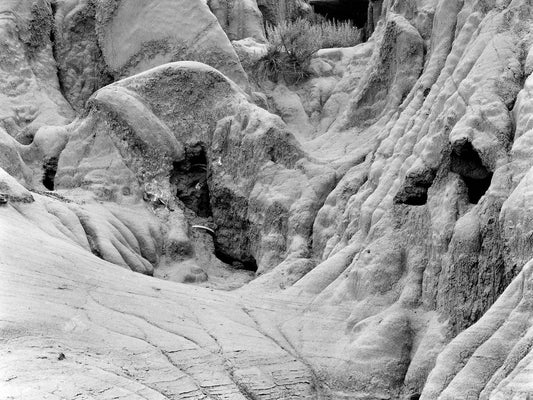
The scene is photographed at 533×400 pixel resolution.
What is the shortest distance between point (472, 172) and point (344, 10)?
12366mm

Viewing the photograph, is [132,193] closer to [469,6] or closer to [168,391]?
[469,6]

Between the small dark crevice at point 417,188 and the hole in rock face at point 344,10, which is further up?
the small dark crevice at point 417,188

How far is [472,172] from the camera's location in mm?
8828

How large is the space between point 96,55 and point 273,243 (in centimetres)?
590

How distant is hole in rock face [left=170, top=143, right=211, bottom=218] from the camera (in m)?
13.8

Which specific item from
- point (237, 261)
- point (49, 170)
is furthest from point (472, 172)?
point (49, 170)

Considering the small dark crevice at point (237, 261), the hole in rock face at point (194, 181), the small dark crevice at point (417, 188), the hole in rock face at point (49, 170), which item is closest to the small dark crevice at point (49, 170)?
the hole in rock face at point (49, 170)

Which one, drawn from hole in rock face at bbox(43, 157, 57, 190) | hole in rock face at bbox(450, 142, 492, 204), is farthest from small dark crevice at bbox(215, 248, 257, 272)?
hole in rock face at bbox(450, 142, 492, 204)

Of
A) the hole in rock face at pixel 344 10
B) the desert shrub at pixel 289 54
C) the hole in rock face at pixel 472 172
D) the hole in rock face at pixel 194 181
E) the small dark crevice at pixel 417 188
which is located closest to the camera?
the hole in rock face at pixel 472 172

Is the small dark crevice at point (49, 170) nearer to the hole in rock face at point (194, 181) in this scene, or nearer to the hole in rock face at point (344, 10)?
the hole in rock face at point (194, 181)

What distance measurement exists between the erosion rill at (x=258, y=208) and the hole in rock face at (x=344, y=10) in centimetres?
234

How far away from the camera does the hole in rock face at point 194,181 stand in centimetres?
1384

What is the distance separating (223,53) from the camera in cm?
1547

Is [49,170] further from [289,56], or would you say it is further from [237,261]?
[289,56]
